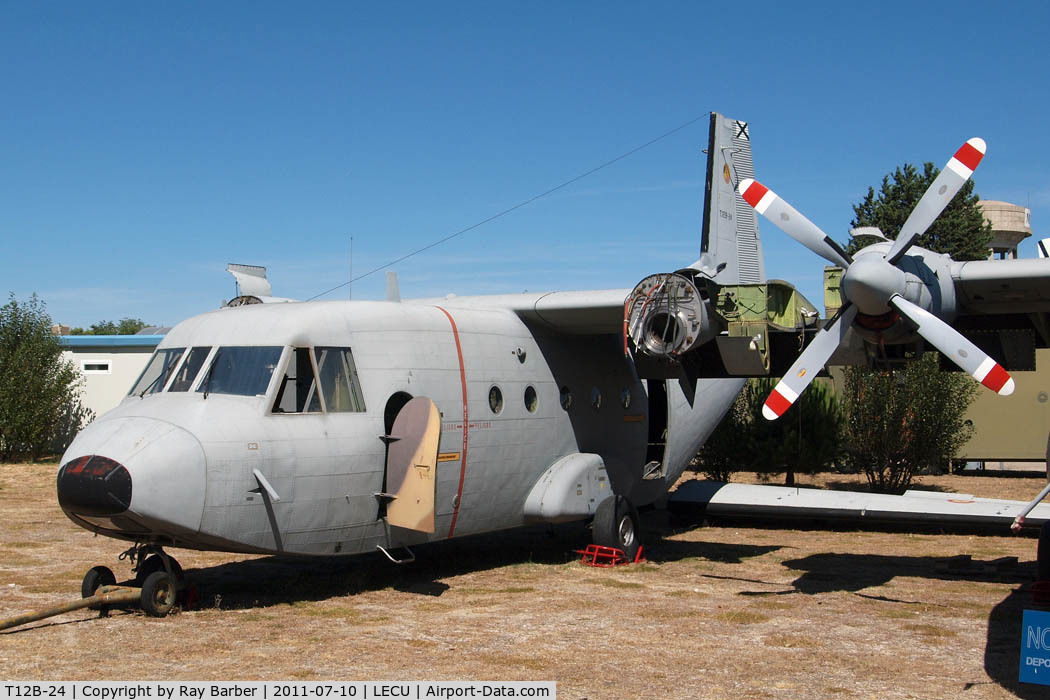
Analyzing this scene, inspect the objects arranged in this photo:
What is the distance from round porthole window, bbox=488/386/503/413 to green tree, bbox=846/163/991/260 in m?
34.6

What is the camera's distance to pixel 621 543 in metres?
13.1

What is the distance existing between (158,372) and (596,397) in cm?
630

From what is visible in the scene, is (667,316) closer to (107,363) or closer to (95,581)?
(95,581)

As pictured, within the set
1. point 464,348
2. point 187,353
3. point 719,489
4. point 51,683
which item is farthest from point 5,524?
point 719,489

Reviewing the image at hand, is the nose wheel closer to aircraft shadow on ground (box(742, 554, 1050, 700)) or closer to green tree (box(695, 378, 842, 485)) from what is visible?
aircraft shadow on ground (box(742, 554, 1050, 700))

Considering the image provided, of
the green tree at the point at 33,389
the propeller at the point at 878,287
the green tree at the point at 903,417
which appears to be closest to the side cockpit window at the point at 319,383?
the propeller at the point at 878,287

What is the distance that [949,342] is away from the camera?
1002 centimetres

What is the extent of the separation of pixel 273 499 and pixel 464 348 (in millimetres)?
3385

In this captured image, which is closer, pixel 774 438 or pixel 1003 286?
pixel 1003 286

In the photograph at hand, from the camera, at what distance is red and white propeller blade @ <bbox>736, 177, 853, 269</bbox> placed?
37.3ft

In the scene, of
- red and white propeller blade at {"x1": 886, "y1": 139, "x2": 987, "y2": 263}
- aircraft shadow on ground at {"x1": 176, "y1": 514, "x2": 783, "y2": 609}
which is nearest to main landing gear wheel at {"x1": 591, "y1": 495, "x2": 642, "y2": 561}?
aircraft shadow on ground at {"x1": 176, "y1": 514, "x2": 783, "y2": 609}

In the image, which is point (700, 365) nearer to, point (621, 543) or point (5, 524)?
point (621, 543)

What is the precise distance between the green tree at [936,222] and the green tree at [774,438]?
19.8 meters

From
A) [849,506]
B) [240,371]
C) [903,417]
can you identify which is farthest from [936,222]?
[240,371]
